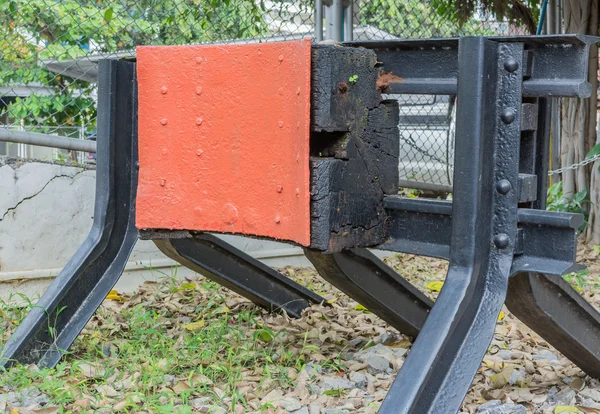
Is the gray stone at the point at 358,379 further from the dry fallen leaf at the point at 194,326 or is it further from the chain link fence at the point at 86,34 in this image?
the chain link fence at the point at 86,34

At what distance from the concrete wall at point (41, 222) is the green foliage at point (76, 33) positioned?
1.51 feet

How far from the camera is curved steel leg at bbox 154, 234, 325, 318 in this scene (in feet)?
10.8

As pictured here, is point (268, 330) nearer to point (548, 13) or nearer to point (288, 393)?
point (288, 393)

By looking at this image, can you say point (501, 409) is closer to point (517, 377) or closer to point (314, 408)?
point (517, 377)

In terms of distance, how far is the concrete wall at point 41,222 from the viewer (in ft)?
13.4

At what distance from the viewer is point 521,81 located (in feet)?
6.97

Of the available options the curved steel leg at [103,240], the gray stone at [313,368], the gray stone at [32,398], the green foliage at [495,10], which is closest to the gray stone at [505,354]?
the gray stone at [313,368]

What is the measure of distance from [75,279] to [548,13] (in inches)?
198

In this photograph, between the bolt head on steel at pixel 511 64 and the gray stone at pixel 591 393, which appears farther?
the gray stone at pixel 591 393

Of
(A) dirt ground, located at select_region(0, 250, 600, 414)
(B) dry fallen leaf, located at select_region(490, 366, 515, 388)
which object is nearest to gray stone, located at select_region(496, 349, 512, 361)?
(A) dirt ground, located at select_region(0, 250, 600, 414)

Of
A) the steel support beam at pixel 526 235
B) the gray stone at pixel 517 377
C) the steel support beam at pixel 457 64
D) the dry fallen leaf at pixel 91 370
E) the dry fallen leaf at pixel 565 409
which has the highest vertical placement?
the steel support beam at pixel 457 64

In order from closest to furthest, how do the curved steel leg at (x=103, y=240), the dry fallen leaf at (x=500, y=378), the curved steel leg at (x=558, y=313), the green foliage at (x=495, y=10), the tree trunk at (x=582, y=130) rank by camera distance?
1. the curved steel leg at (x=558, y=313)
2. the dry fallen leaf at (x=500, y=378)
3. the curved steel leg at (x=103, y=240)
4. the tree trunk at (x=582, y=130)
5. the green foliage at (x=495, y=10)

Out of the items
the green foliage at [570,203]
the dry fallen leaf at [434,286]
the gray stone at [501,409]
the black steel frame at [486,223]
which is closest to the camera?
the black steel frame at [486,223]

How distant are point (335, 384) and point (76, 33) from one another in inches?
111
